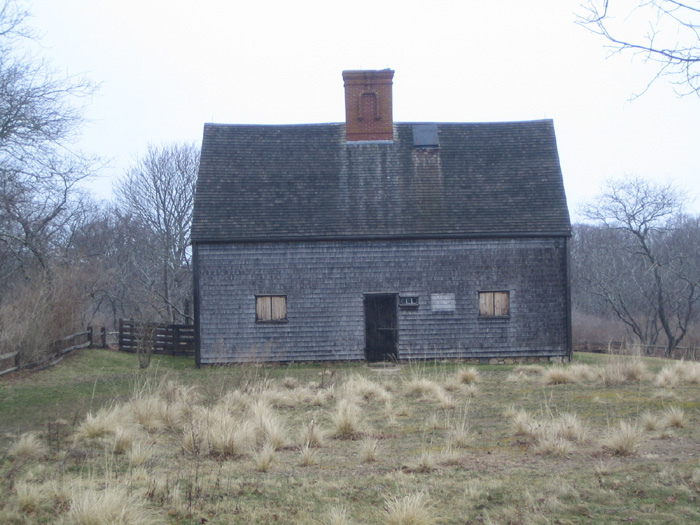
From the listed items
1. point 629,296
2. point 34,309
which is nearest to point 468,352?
point 34,309

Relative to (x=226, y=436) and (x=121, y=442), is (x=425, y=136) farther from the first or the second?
(x=121, y=442)

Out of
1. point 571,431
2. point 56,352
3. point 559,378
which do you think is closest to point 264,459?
point 571,431

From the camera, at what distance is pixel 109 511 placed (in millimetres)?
5262

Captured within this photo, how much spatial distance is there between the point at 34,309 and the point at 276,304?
266 inches

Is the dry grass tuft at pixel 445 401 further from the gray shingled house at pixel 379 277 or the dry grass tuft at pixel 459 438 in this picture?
the gray shingled house at pixel 379 277

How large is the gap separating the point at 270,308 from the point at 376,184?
5184 mm

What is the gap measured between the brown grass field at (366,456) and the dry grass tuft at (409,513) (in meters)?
0.01

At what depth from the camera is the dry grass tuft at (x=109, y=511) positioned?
205 inches

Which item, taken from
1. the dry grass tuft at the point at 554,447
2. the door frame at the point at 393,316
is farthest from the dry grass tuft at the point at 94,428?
the door frame at the point at 393,316

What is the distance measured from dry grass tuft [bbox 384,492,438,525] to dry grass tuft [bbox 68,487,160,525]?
6.26ft

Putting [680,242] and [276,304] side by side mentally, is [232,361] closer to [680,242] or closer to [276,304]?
[276,304]

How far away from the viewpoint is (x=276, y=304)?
20312 millimetres

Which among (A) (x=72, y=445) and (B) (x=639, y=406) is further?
(B) (x=639, y=406)

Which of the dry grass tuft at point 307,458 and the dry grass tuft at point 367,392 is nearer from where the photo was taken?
the dry grass tuft at point 307,458
